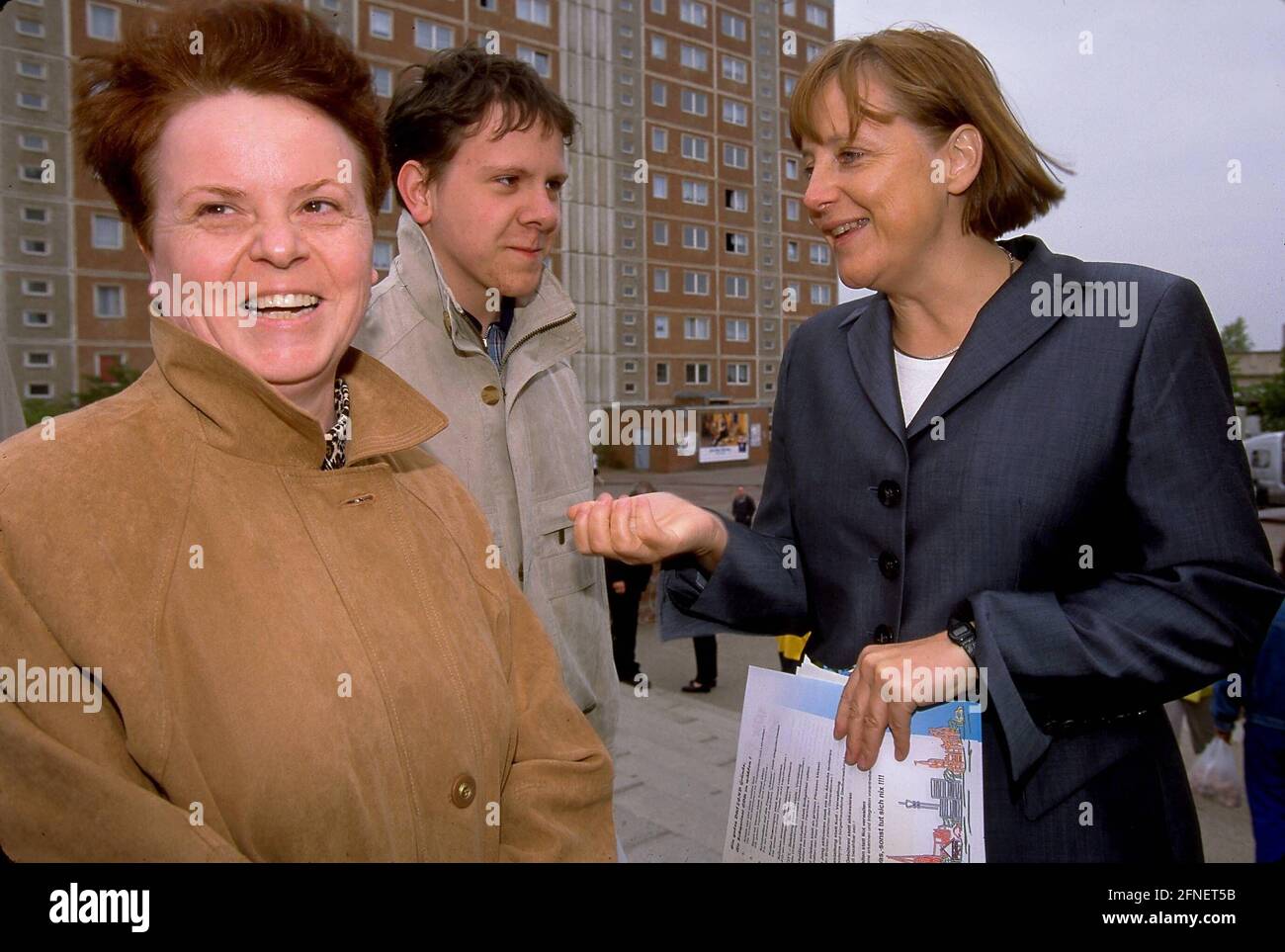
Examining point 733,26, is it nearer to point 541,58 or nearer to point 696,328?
point 541,58

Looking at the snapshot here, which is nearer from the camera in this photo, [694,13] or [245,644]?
[245,644]

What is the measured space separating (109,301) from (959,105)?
1066 inches

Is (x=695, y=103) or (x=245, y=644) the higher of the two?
(x=695, y=103)

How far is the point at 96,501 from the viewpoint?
108 cm

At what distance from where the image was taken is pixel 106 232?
23.3 meters

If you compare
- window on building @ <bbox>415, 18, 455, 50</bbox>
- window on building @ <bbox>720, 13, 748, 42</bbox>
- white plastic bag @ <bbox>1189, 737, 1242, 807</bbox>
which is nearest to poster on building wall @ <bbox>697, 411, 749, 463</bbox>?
window on building @ <bbox>720, 13, 748, 42</bbox>

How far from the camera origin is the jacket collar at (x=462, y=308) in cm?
210

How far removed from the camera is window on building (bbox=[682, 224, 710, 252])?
104 feet

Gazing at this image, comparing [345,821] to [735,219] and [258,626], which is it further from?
[735,219]

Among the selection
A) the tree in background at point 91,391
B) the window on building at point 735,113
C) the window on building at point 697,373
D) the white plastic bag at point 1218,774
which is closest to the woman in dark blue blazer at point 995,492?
the white plastic bag at point 1218,774

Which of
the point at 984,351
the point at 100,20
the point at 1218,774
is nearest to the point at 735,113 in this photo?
the point at 100,20

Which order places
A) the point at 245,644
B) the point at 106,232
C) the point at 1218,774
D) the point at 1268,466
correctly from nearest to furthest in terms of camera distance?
1. the point at 245,644
2. the point at 1218,774
3. the point at 1268,466
4. the point at 106,232
